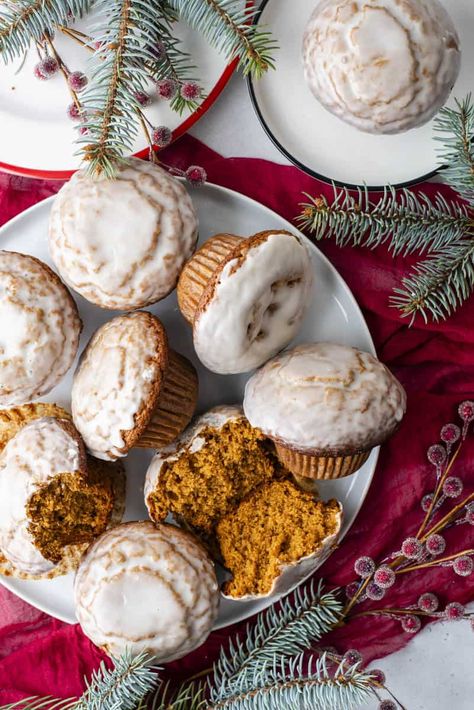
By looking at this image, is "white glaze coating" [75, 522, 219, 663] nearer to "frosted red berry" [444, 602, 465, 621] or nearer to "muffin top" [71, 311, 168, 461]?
→ "muffin top" [71, 311, 168, 461]

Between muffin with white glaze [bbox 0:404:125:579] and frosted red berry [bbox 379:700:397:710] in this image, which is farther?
frosted red berry [bbox 379:700:397:710]

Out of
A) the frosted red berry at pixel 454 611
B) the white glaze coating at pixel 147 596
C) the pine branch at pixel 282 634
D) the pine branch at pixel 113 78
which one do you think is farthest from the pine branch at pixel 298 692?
the pine branch at pixel 113 78

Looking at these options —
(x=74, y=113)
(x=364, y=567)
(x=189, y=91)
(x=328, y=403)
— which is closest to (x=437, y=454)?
(x=364, y=567)

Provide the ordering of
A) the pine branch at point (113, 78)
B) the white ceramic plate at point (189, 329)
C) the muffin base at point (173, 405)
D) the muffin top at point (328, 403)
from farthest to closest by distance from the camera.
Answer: the white ceramic plate at point (189, 329) → the muffin base at point (173, 405) → the muffin top at point (328, 403) → the pine branch at point (113, 78)

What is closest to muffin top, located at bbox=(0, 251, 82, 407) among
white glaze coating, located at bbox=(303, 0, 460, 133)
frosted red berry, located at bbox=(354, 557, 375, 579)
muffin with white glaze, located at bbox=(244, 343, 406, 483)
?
muffin with white glaze, located at bbox=(244, 343, 406, 483)

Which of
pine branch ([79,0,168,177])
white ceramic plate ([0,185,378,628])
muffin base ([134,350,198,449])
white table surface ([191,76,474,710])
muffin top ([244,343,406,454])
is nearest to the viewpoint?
pine branch ([79,0,168,177])

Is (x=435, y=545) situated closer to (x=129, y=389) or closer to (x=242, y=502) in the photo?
(x=242, y=502)

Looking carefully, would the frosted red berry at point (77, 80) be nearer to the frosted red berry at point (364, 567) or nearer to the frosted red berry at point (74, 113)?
the frosted red berry at point (74, 113)
